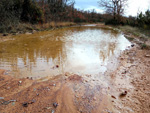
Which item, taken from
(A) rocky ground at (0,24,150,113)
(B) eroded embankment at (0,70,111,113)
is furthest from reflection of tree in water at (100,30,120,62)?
(B) eroded embankment at (0,70,111,113)

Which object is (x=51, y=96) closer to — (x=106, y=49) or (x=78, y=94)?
(x=78, y=94)

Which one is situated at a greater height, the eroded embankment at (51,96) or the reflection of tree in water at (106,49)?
the reflection of tree in water at (106,49)

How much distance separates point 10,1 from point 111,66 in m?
12.0

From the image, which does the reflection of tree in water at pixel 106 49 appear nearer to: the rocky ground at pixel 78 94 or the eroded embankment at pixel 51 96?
the rocky ground at pixel 78 94

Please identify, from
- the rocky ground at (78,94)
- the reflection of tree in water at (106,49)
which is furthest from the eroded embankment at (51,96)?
the reflection of tree in water at (106,49)

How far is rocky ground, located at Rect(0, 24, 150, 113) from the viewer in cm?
201

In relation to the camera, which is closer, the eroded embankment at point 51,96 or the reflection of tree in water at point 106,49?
the eroded embankment at point 51,96

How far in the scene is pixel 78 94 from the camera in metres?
2.42

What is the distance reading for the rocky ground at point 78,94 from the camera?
2.01 m

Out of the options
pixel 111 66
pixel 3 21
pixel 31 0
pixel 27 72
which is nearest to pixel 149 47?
pixel 111 66

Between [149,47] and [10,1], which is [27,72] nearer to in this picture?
[149,47]

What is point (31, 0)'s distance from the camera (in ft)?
43.3

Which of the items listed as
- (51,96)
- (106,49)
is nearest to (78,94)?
(51,96)

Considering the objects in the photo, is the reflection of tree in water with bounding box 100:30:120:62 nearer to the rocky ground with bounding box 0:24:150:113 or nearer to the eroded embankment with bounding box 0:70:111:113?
the rocky ground with bounding box 0:24:150:113
